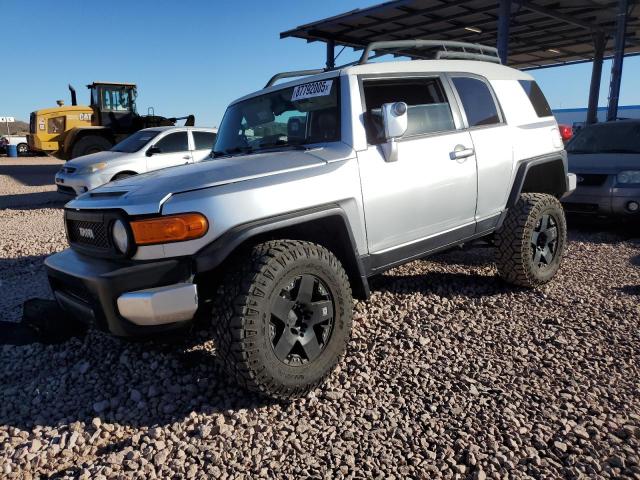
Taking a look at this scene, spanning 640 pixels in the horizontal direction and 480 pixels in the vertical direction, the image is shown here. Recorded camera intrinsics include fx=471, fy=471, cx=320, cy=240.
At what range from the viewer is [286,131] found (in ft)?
11.2

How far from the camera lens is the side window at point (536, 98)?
434 centimetres

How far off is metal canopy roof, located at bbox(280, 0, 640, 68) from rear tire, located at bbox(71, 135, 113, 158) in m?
7.14

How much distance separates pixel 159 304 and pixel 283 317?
0.64 metres

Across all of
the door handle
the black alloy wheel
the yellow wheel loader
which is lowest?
the black alloy wheel

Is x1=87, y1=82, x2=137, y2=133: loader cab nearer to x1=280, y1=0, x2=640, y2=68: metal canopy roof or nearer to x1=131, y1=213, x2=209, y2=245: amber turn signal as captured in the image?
x1=280, y1=0, x2=640, y2=68: metal canopy roof

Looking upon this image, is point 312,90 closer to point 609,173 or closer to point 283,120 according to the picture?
point 283,120

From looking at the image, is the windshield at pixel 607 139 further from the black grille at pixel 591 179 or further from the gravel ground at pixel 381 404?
the gravel ground at pixel 381 404

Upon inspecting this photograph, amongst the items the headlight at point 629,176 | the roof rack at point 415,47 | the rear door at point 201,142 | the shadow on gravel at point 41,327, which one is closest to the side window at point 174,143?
the rear door at point 201,142

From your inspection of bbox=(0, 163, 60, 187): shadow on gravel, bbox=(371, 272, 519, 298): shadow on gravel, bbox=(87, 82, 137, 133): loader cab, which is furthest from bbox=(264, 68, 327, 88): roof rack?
bbox=(0, 163, 60, 187): shadow on gravel

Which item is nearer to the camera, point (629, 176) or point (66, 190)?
point (629, 176)

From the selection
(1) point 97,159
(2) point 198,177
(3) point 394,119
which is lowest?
(2) point 198,177

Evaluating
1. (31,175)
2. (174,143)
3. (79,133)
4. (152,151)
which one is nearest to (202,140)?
(174,143)

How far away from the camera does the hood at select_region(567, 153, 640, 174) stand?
6090 mm

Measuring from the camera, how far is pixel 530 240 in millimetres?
3939
